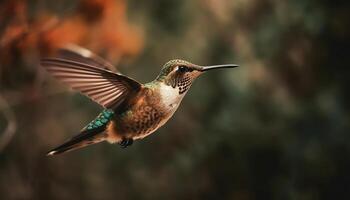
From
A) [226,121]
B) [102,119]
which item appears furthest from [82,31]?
[226,121]

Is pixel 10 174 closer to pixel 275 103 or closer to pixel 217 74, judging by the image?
pixel 217 74

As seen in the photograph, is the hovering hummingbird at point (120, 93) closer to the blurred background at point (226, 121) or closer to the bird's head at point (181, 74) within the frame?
the bird's head at point (181, 74)

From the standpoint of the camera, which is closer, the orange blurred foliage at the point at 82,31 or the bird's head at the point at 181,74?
the bird's head at the point at 181,74

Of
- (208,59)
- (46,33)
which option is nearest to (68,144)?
(46,33)

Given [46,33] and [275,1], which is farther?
[275,1]

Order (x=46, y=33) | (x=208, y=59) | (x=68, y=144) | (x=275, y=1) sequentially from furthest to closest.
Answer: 1. (x=275, y=1)
2. (x=208, y=59)
3. (x=46, y=33)
4. (x=68, y=144)

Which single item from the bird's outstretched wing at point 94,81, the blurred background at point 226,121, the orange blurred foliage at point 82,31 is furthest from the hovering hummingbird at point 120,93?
the blurred background at point 226,121

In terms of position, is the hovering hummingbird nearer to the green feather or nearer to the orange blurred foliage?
the green feather
